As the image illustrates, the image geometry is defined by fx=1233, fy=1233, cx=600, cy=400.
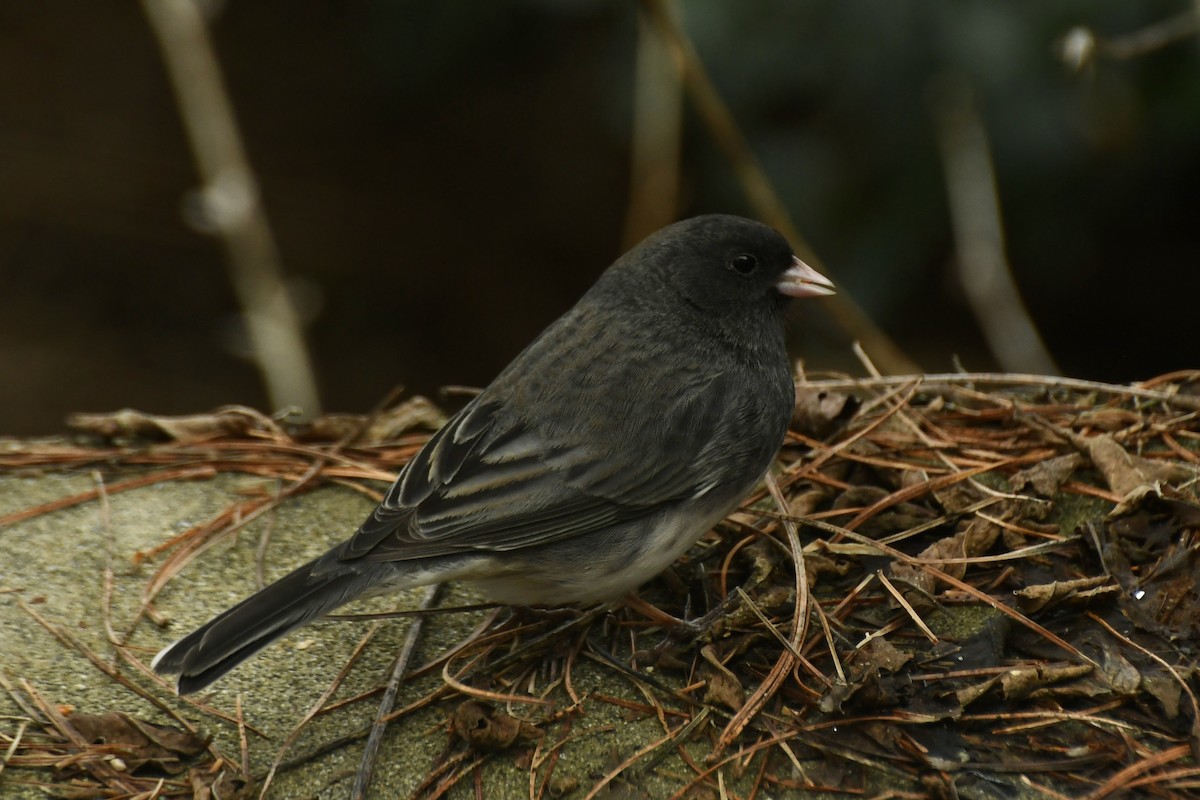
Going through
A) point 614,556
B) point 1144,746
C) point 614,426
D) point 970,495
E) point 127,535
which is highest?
point 127,535

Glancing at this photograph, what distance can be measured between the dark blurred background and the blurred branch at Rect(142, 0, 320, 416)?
2.91 feet

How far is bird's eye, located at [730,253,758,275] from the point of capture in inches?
128

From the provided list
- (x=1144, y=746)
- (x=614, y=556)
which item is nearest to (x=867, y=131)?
(x=614, y=556)

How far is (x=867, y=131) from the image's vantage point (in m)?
4.43

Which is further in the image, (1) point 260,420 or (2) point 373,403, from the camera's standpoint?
(2) point 373,403

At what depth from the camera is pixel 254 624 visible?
246 cm

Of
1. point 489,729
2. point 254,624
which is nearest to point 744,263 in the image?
point 489,729

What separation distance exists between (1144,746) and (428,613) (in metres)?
1.52

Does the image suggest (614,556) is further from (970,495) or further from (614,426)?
(970,495)

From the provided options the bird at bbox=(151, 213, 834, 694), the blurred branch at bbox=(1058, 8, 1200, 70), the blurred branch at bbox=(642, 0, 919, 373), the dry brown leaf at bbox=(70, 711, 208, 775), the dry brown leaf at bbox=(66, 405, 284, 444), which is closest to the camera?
the dry brown leaf at bbox=(70, 711, 208, 775)

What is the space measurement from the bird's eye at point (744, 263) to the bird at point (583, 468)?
11 mm

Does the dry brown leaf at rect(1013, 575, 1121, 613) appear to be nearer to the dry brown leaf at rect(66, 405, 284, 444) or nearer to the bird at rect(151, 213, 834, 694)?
the bird at rect(151, 213, 834, 694)

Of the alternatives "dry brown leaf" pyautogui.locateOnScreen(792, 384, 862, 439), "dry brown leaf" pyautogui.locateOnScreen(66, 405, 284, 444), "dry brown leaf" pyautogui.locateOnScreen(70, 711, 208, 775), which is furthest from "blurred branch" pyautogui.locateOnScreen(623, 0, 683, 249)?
"dry brown leaf" pyautogui.locateOnScreen(70, 711, 208, 775)

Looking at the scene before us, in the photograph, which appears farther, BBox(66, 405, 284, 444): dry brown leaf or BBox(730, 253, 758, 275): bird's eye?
BBox(66, 405, 284, 444): dry brown leaf
